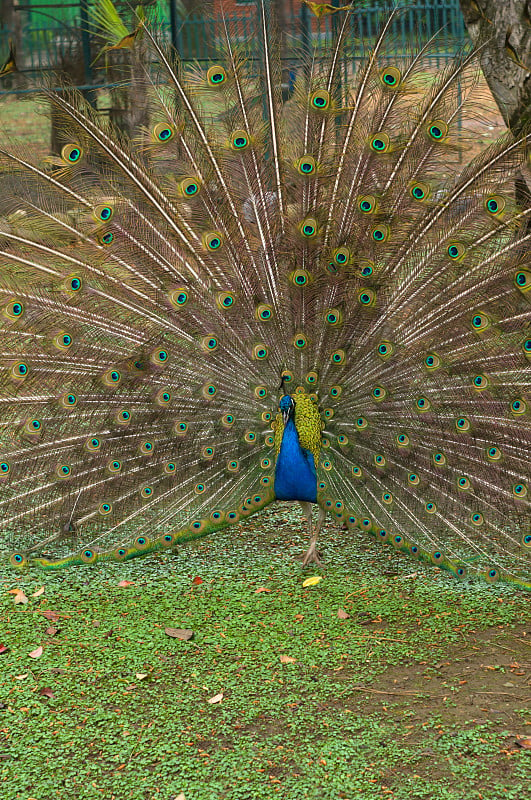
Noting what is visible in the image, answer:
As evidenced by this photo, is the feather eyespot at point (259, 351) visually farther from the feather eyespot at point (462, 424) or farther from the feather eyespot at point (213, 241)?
the feather eyespot at point (462, 424)

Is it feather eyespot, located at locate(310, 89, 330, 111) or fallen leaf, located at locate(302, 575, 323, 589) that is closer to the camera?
feather eyespot, located at locate(310, 89, 330, 111)

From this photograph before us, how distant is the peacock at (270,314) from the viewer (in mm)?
4258

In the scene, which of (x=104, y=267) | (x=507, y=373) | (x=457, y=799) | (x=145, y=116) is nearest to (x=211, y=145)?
(x=145, y=116)

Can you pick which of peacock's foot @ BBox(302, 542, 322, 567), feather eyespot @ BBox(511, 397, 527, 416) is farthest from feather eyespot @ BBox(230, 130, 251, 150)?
peacock's foot @ BBox(302, 542, 322, 567)

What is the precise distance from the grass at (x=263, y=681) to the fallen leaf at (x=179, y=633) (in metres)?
0.03

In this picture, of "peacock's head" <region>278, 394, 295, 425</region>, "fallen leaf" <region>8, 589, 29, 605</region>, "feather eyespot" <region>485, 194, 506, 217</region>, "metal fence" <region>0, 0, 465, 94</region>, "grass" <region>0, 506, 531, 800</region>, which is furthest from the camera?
"metal fence" <region>0, 0, 465, 94</region>

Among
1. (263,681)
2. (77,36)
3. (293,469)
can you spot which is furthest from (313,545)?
(77,36)

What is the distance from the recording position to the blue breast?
4.34 metres

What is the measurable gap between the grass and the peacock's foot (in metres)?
0.05

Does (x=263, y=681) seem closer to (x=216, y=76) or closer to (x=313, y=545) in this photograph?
(x=313, y=545)

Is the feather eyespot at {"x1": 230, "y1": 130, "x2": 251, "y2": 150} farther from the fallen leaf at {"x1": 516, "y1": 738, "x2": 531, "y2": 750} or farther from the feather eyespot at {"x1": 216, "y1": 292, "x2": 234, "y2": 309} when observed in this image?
the fallen leaf at {"x1": 516, "y1": 738, "x2": 531, "y2": 750}

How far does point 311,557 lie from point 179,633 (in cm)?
98

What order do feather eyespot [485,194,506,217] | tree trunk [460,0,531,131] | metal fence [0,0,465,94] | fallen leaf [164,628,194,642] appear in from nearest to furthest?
1. fallen leaf [164,628,194,642]
2. feather eyespot [485,194,506,217]
3. tree trunk [460,0,531,131]
4. metal fence [0,0,465,94]

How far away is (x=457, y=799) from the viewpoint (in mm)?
2846
